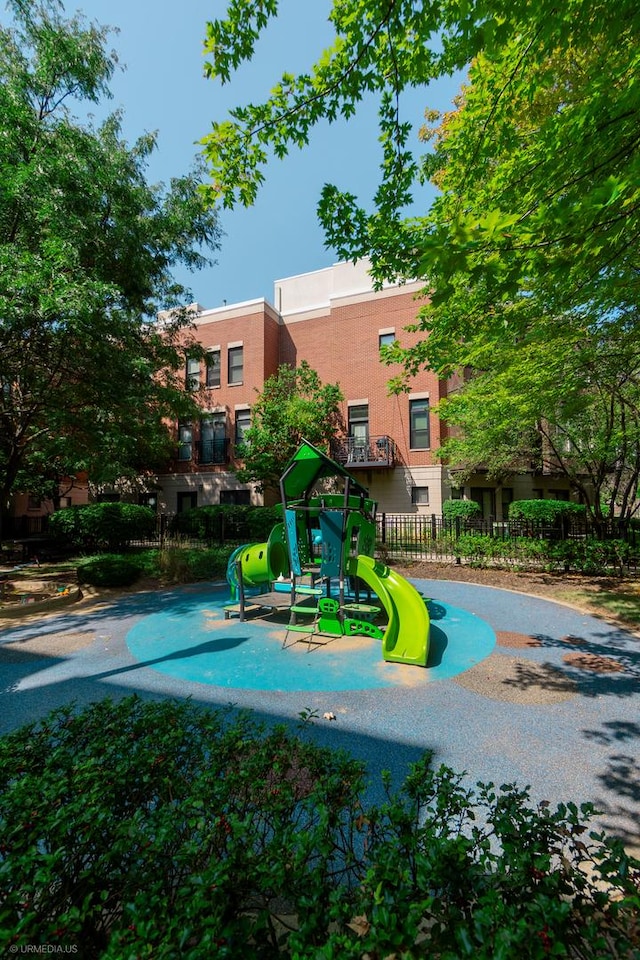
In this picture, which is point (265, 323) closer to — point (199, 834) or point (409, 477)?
point (409, 477)

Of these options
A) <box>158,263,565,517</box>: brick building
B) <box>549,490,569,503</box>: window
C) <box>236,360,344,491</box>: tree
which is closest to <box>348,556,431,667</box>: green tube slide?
Result: <box>236,360,344,491</box>: tree

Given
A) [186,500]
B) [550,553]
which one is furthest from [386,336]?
[186,500]

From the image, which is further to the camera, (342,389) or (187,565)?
(342,389)

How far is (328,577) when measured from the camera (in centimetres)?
720

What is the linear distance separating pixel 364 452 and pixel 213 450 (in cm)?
921

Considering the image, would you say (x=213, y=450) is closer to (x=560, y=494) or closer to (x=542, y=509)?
(x=542, y=509)

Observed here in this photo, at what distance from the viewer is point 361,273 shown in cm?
2358

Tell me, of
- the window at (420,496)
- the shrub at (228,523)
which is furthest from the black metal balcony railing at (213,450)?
the window at (420,496)

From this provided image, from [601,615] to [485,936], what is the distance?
878 cm

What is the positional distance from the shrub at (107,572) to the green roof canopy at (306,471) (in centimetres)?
595

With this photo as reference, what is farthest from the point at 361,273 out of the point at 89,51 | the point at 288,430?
the point at 89,51

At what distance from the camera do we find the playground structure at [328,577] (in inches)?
237

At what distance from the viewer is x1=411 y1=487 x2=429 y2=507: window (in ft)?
66.5

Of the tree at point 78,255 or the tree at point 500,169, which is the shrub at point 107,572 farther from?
the tree at point 500,169
